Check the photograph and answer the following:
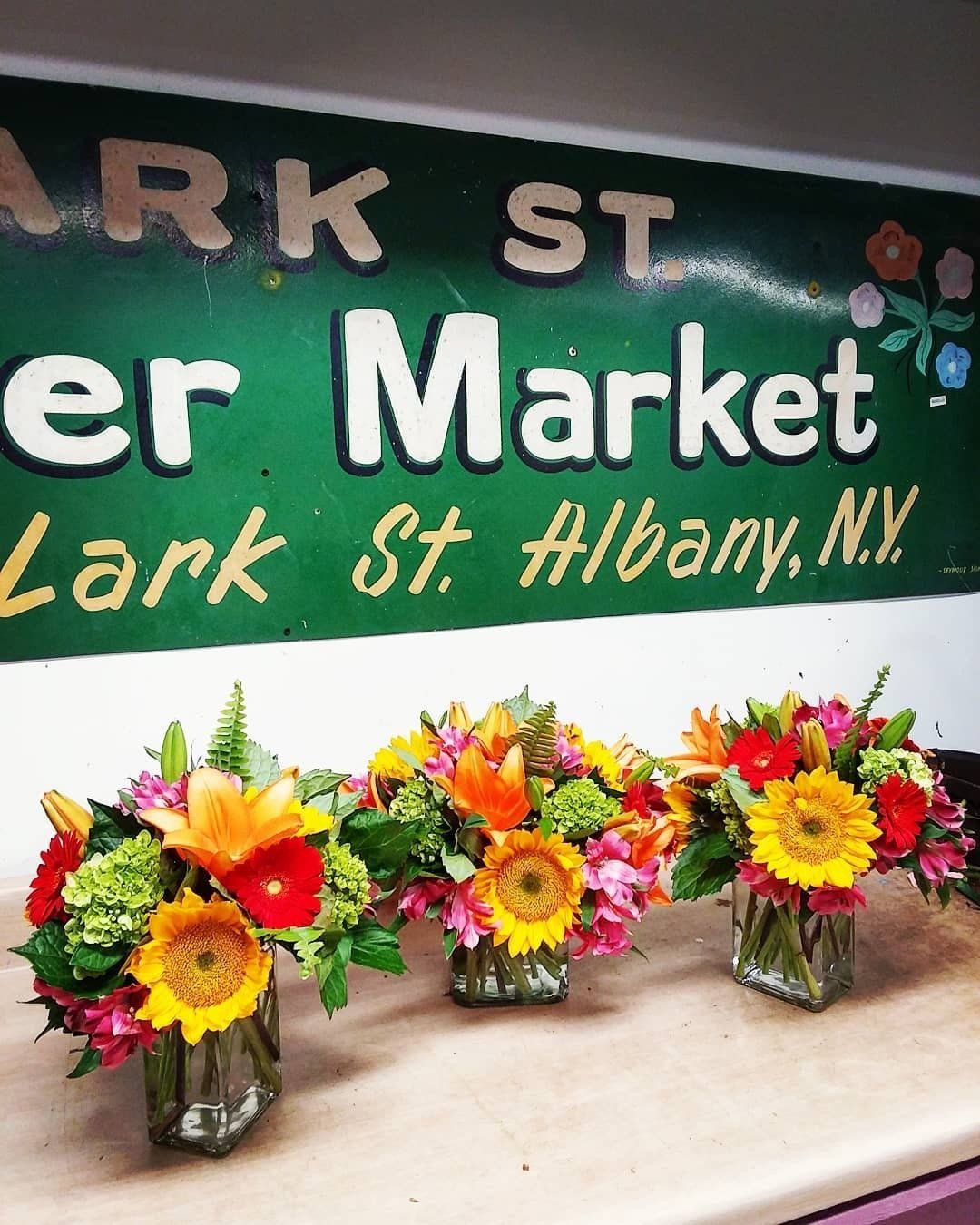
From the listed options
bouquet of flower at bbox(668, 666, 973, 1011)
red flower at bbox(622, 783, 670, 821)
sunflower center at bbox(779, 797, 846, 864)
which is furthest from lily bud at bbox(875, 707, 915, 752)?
red flower at bbox(622, 783, 670, 821)

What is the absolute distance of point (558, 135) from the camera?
151 cm

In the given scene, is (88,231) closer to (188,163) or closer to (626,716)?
(188,163)

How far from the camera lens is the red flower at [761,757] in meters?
0.86

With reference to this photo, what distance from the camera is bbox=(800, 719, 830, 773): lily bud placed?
0.87 metres

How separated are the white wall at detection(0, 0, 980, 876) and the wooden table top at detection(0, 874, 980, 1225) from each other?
0.48m

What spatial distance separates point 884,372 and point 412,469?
0.98 meters

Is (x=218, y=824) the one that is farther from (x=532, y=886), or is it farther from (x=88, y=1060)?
(x=532, y=886)

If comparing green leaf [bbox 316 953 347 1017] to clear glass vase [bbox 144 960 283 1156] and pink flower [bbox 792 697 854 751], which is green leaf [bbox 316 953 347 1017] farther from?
pink flower [bbox 792 697 854 751]

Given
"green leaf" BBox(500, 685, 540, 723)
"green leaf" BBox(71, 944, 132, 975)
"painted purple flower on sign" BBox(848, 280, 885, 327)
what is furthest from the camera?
"painted purple flower on sign" BBox(848, 280, 885, 327)

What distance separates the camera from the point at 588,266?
1.54 metres

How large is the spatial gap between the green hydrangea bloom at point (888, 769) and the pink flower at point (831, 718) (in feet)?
0.11

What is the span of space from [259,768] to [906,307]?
1.59m

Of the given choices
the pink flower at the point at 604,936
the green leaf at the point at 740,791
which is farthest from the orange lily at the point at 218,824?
the green leaf at the point at 740,791

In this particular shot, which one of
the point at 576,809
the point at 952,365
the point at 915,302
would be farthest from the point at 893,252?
the point at 576,809
